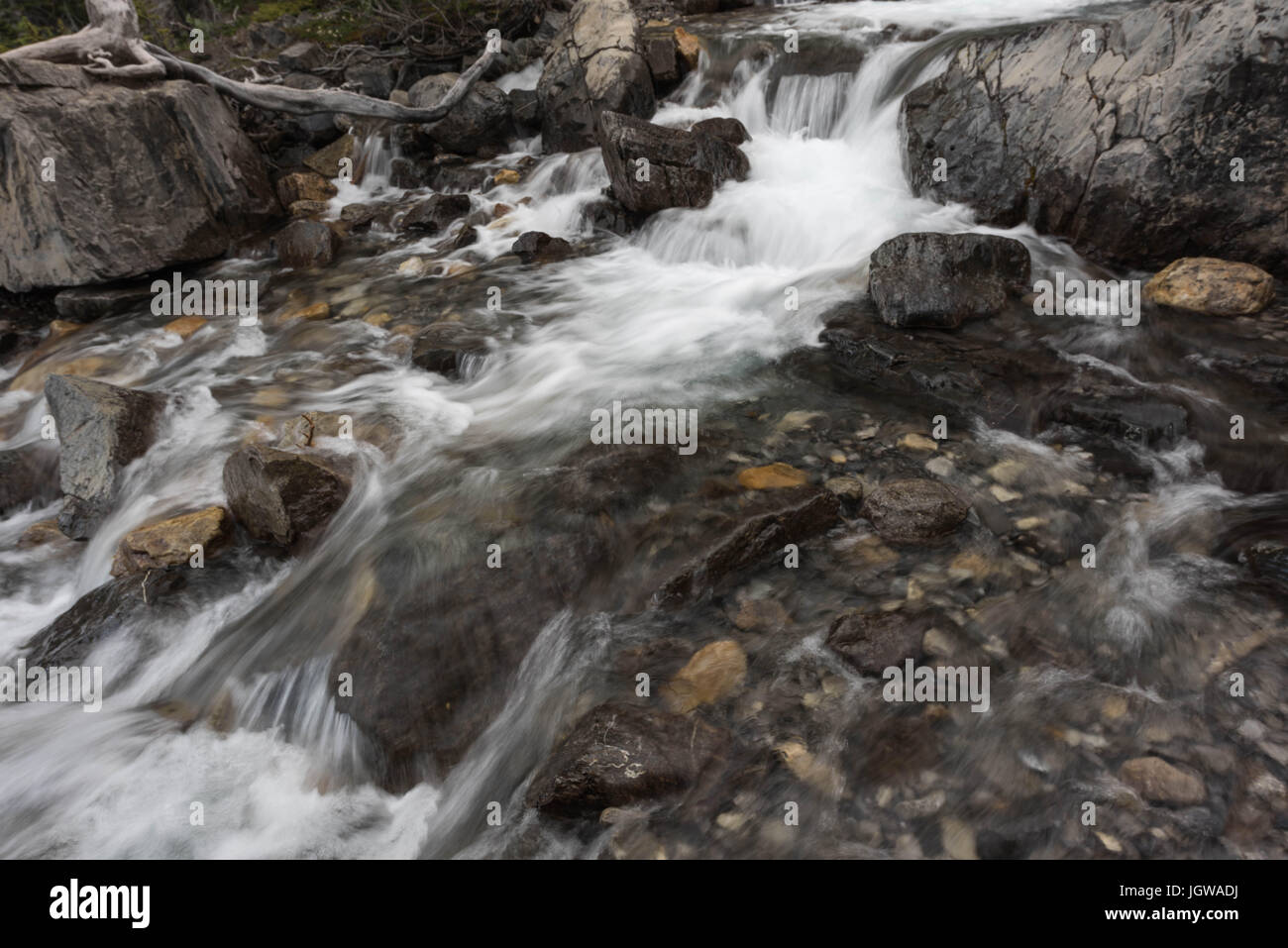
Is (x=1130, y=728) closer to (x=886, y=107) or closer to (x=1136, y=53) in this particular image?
(x=1136, y=53)

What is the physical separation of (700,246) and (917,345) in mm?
3350

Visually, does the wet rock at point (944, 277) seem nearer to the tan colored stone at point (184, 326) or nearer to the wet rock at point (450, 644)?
the wet rock at point (450, 644)

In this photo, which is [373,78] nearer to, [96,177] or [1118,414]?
[96,177]

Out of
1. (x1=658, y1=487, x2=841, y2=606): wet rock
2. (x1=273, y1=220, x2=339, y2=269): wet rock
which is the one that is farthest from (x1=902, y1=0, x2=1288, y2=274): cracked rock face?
(x1=273, y1=220, x2=339, y2=269): wet rock

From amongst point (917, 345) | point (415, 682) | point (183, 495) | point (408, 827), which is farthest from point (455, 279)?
point (408, 827)

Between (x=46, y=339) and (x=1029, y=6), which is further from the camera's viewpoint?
(x=1029, y=6)

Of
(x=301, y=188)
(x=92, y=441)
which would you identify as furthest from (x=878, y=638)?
Result: (x=301, y=188)

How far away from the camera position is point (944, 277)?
20.1 feet

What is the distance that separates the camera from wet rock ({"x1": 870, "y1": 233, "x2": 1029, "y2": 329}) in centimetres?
607

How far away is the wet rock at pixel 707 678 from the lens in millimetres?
3398

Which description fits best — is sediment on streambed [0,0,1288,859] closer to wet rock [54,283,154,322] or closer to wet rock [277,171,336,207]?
wet rock [54,283,154,322]

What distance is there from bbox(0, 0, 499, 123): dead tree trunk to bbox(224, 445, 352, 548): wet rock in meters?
7.14

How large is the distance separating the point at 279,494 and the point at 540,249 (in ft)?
17.5

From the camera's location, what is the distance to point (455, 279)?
28.4 ft
